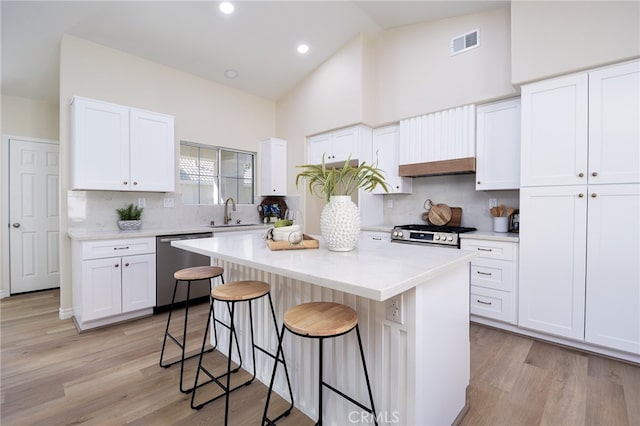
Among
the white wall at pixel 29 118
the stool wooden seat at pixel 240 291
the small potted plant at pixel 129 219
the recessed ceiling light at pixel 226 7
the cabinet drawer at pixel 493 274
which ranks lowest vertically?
the cabinet drawer at pixel 493 274

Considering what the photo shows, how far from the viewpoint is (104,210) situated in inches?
130

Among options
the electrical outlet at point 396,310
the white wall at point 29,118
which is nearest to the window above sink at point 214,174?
the white wall at point 29,118

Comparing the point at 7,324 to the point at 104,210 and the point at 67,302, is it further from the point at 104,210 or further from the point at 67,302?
the point at 104,210

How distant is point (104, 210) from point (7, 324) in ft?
4.59

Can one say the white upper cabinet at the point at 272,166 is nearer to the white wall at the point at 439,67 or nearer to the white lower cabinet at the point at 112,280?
the white wall at the point at 439,67

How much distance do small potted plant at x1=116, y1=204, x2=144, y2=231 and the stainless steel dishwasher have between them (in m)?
0.35

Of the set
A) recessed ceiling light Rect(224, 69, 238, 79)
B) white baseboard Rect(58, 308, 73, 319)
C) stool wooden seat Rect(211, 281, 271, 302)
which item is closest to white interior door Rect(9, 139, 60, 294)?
white baseboard Rect(58, 308, 73, 319)

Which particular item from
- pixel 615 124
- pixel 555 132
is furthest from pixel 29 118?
pixel 615 124

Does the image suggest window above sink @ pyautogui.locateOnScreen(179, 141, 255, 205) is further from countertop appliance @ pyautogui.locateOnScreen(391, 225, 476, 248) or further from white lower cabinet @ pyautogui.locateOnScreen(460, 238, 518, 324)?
white lower cabinet @ pyautogui.locateOnScreen(460, 238, 518, 324)

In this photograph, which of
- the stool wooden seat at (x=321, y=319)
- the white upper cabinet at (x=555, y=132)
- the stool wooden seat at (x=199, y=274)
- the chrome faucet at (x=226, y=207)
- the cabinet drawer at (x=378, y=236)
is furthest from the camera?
the chrome faucet at (x=226, y=207)

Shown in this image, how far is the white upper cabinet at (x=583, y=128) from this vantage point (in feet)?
7.10

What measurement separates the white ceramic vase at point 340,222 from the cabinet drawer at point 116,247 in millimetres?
2318

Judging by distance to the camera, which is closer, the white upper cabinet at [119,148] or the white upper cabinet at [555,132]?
the white upper cabinet at [555,132]

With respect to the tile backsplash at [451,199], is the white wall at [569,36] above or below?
above
